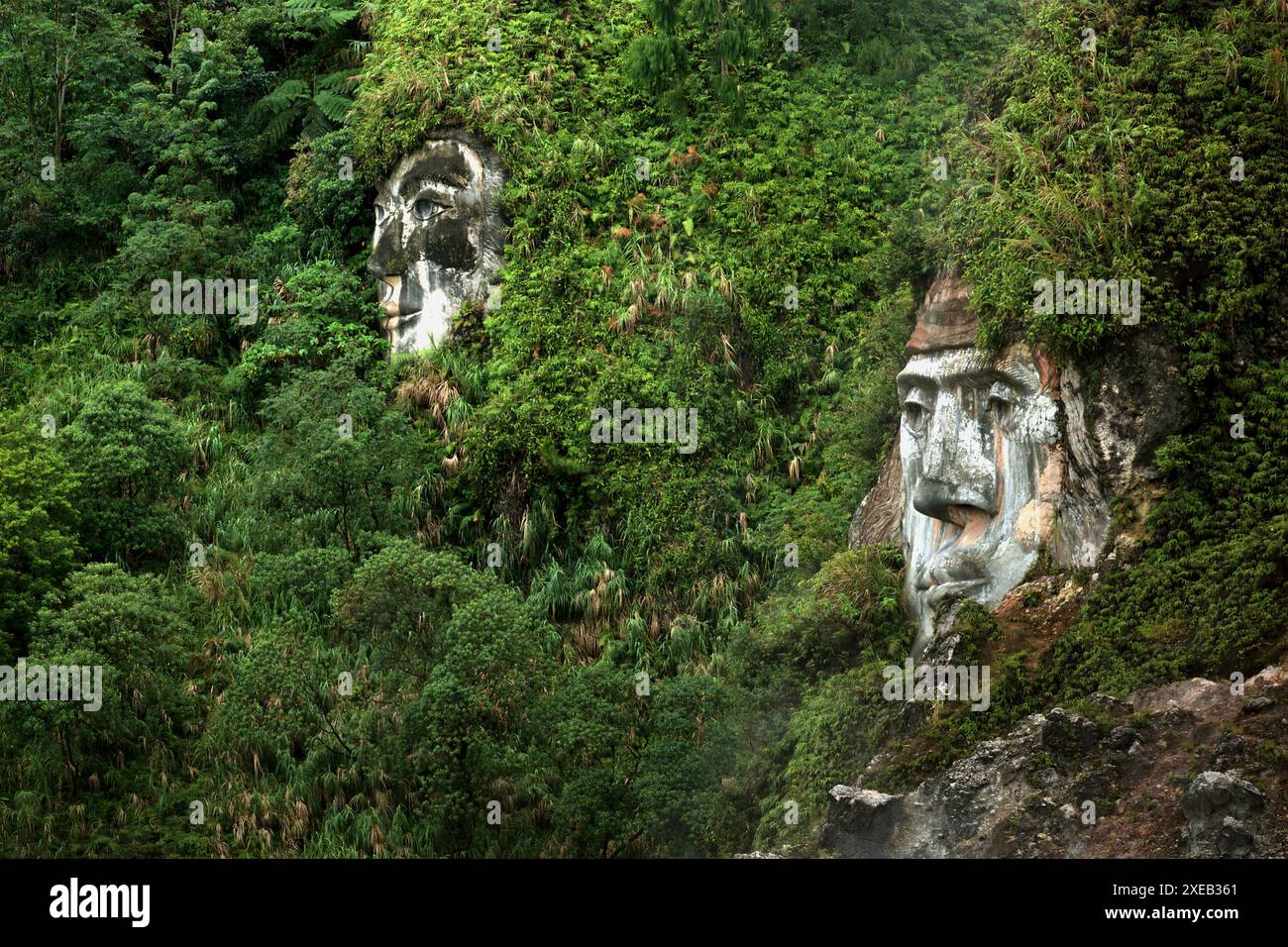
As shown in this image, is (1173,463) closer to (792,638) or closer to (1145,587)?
(1145,587)

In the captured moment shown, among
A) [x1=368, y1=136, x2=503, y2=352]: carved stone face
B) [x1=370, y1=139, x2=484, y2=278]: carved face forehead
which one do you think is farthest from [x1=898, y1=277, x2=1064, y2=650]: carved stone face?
[x1=370, y1=139, x2=484, y2=278]: carved face forehead

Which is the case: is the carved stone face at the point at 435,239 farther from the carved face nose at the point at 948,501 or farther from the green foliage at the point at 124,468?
the carved face nose at the point at 948,501

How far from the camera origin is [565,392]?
22.6 metres

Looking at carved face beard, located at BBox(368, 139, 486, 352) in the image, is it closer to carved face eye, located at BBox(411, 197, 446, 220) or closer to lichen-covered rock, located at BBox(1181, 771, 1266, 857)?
carved face eye, located at BBox(411, 197, 446, 220)

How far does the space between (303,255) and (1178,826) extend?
55.4 feet

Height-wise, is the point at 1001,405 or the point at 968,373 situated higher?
the point at 968,373

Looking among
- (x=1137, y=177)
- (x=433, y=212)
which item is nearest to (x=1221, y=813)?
(x=1137, y=177)

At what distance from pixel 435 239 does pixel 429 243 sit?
0.33ft

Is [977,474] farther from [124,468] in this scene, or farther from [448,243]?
[124,468]

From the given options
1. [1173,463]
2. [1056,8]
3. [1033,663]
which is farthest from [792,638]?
[1056,8]

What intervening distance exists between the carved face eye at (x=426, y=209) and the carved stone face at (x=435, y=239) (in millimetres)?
14

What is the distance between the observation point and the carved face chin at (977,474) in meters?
16.6

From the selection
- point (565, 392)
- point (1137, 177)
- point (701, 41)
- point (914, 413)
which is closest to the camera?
point (1137, 177)

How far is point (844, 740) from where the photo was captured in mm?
16766
